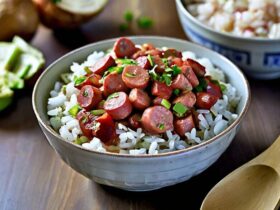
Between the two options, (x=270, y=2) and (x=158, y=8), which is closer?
(x=270, y=2)

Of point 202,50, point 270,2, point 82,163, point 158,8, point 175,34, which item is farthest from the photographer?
point 158,8

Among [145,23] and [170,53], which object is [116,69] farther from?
[145,23]

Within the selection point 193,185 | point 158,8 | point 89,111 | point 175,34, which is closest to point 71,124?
point 89,111

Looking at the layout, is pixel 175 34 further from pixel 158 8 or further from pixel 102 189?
pixel 102 189

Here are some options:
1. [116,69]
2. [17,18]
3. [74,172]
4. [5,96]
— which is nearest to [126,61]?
[116,69]

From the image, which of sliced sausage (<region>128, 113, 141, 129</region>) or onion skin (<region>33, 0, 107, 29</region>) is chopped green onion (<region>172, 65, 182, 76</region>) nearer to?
sliced sausage (<region>128, 113, 141, 129</region>)

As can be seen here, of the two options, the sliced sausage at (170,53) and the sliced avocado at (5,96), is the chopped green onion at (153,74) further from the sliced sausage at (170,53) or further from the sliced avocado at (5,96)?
the sliced avocado at (5,96)

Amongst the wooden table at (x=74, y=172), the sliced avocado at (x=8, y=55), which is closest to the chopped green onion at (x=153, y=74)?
the wooden table at (x=74, y=172)
